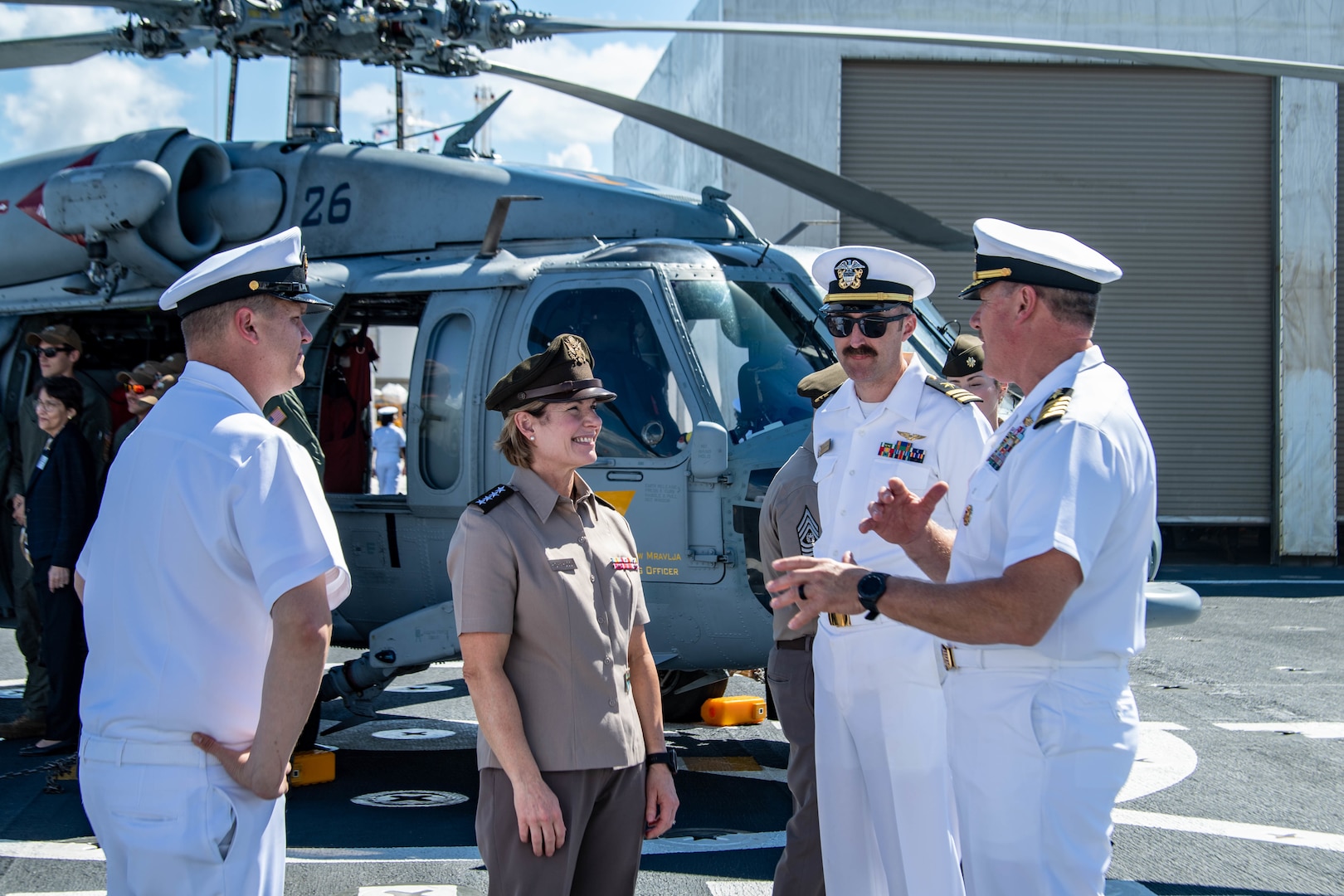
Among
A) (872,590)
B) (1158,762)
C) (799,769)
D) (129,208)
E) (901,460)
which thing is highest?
(129,208)

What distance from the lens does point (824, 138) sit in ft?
49.0

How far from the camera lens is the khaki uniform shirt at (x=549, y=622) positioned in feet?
9.05

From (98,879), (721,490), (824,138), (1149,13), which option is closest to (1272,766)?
(721,490)

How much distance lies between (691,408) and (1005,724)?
3040mm

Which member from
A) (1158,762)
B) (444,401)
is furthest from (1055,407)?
(1158,762)

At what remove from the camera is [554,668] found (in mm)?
2787

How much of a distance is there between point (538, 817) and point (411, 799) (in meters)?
3.08

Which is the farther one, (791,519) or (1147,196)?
(1147,196)

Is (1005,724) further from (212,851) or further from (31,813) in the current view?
(31,813)

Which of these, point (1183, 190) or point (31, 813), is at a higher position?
point (1183, 190)

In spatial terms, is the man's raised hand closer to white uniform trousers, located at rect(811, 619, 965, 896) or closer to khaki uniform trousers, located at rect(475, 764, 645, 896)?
white uniform trousers, located at rect(811, 619, 965, 896)

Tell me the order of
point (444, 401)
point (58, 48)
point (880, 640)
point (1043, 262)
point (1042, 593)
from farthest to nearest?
1. point (58, 48)
2. point (444, 401)
3. point (880, 640)
4. point (1043, 262)
5. point (1042, 593)

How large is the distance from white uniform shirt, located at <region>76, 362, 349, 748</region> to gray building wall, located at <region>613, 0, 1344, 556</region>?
13005 mm

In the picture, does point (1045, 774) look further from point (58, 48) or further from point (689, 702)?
point (58, 48)
